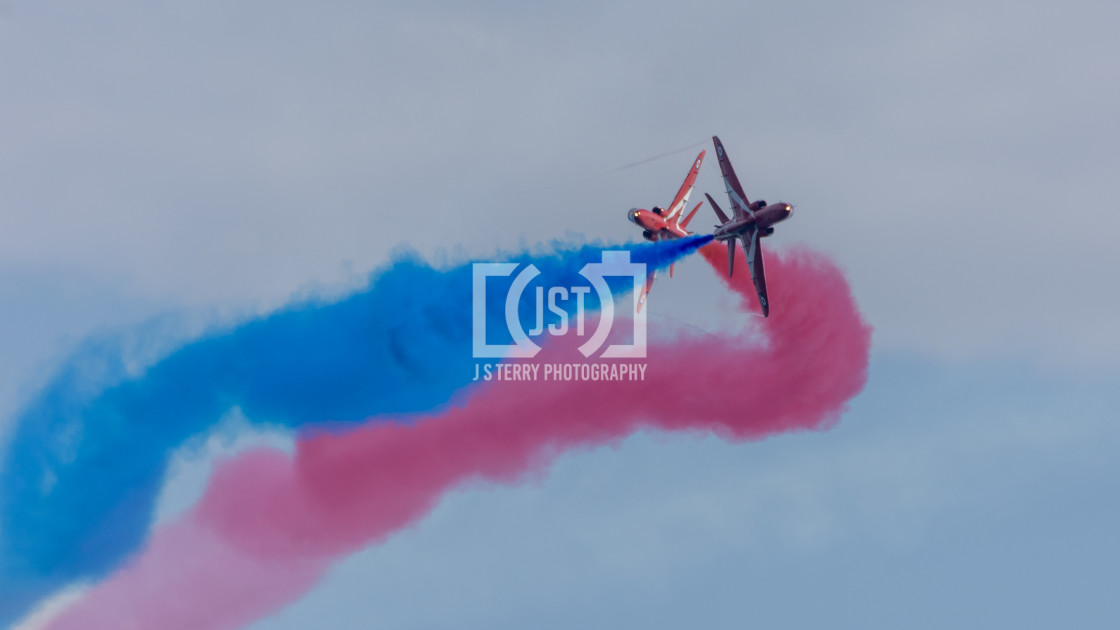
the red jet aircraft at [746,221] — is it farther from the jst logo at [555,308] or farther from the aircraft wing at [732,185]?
the jst logo at [555,308]

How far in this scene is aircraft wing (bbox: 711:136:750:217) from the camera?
57.5 meters

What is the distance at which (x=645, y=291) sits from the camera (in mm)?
61031

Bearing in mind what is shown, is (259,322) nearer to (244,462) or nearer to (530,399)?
(244,462)

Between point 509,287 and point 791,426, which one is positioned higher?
point 509,287

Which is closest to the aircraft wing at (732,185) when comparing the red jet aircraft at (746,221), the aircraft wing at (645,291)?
the red jet aircraft at (746,221)

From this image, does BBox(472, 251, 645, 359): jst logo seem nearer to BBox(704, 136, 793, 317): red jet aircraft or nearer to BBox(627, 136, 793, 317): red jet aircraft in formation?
BBox(627, 136, 793, 317): red jet aircraft in formation

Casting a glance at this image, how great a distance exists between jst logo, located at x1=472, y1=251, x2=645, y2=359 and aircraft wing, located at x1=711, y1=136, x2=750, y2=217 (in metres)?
5.22

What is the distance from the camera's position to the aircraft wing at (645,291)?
60.8 meters

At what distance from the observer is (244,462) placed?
189ft

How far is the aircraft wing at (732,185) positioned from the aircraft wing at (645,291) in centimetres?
496

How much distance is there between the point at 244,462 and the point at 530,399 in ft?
39.1

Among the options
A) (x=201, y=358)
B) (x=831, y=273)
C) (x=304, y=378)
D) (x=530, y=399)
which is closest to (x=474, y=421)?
(x=530, y=399)

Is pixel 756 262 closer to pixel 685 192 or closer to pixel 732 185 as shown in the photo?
pixel 732 185

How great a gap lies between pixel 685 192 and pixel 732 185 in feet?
31.5
